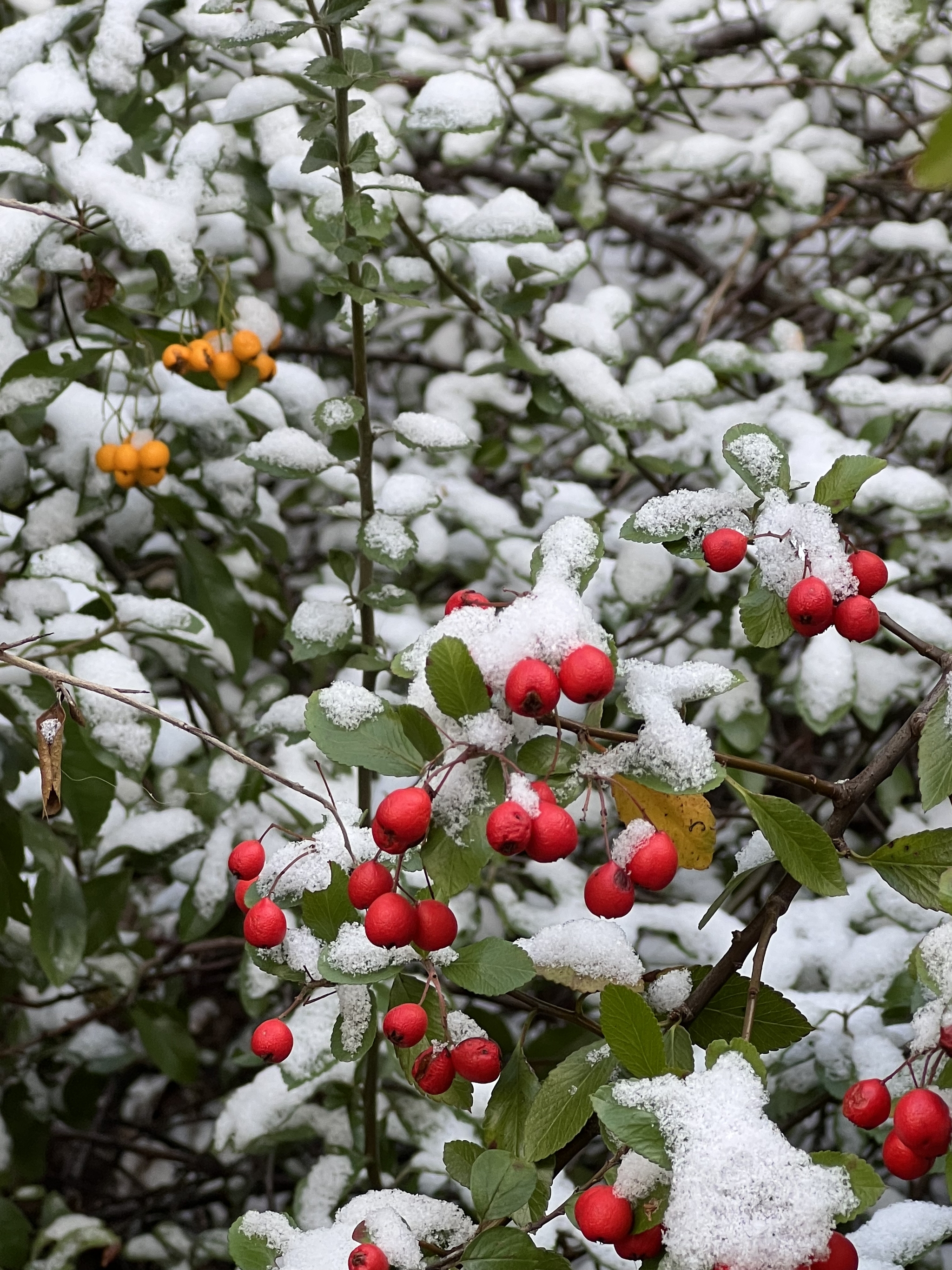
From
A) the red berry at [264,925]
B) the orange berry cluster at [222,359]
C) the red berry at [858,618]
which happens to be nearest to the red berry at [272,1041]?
the red berry at [264,925]

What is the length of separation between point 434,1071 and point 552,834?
0.21 meters

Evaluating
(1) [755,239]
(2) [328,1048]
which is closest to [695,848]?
(2) [328,1048]

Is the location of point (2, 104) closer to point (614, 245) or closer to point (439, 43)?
point (439, 43)

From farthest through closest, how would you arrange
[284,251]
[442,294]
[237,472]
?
[284,251]
[442,294]
[237,472]

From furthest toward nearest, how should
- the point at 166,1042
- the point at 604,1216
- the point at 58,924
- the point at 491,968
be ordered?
the point at 166,1042, the point at 58,924, the point at 491,968, the point at 604,1216

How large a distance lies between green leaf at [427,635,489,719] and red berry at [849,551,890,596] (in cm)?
30

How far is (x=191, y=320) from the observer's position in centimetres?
174

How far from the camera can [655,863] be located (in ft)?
2.59

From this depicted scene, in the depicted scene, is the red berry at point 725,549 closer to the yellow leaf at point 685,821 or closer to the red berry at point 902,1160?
the yellow leaf at point 685,821

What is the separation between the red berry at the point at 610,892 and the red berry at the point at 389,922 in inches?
4.7

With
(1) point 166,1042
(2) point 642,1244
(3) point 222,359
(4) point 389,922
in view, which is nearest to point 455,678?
(4) point 389,922

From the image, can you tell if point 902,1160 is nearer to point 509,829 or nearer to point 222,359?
point 509,829

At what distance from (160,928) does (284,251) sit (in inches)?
57.1

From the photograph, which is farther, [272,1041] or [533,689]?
[272,1041]
